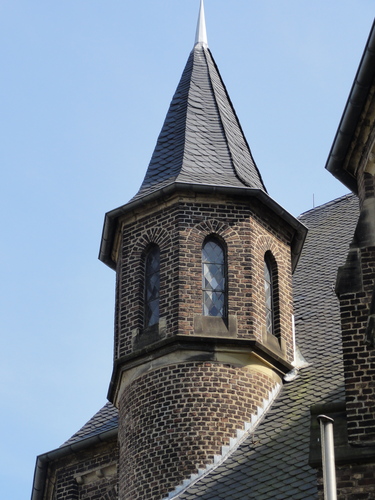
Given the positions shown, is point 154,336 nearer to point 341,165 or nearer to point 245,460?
point 245,460

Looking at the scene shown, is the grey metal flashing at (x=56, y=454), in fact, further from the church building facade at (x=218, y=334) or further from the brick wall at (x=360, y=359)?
the brick wall at (x=360, y=359)

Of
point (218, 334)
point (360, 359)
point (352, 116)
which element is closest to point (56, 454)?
point (218, 334)

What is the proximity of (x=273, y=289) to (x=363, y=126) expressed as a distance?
14.6 ft

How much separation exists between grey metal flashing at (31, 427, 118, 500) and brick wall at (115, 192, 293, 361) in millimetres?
1882

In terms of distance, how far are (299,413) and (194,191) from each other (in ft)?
12.5

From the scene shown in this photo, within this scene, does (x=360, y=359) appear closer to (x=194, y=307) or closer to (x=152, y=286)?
(x=194, y=307)

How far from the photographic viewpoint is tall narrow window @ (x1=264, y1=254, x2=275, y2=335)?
22250 mm

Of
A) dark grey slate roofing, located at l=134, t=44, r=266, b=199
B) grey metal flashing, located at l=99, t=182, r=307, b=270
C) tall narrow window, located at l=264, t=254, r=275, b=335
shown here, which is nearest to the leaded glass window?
tall narrow window, located at l=264, t=254, r=275, b=335

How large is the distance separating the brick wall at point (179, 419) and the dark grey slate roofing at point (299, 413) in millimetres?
362

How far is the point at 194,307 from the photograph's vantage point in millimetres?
21359

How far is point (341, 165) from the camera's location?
19531mm

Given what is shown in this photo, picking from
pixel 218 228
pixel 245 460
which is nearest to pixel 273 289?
pixel 218 228

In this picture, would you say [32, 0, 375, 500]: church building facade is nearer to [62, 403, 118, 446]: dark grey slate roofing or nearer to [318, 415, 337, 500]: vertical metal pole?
[62, 403, 118, 446]: dark grey slate roofing

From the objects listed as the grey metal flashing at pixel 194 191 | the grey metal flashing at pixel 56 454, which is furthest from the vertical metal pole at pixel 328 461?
the grey metal flashing at pixel 56 454
